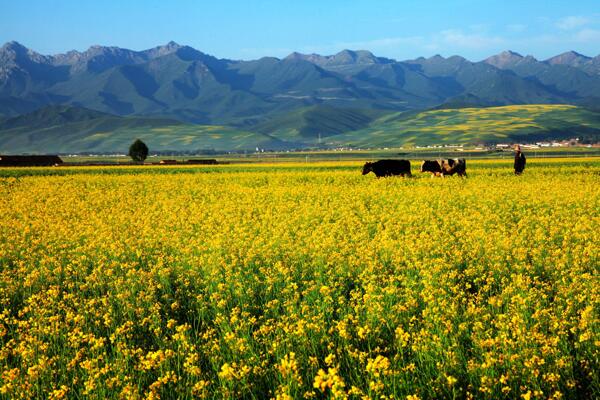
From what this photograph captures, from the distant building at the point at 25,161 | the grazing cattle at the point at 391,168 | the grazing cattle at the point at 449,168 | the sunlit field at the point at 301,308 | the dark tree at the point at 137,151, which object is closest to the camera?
the sunlit field at the point at 301,308

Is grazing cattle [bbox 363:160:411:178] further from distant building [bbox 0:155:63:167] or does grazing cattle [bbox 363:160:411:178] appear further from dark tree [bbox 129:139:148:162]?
dark tree [bbox 129:139:148:162]

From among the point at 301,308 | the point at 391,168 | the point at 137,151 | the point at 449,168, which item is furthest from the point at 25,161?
the point at 301,308

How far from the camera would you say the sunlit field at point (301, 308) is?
6.73m

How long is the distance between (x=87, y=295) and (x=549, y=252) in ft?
31.7

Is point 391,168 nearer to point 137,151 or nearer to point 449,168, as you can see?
point 449,168

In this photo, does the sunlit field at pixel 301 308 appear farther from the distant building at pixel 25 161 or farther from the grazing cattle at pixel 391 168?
the distant building at pixel 25 161

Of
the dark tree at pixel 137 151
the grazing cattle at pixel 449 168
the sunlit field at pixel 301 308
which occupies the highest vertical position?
the dark tree at pixel 137 151

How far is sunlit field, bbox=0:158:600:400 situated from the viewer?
6727mm

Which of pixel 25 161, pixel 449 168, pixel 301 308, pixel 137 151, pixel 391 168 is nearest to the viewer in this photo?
pixel 301 308

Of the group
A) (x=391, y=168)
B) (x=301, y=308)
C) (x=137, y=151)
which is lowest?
(x=301, y=308)

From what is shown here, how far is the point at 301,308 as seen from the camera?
955cm

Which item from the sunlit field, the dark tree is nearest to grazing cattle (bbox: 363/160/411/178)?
the sunlit field

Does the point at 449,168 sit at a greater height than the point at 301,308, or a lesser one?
greater

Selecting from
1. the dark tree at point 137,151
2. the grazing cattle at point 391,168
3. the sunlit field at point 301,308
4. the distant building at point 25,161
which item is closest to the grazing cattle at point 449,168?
the grazing cattle at point 391,168
